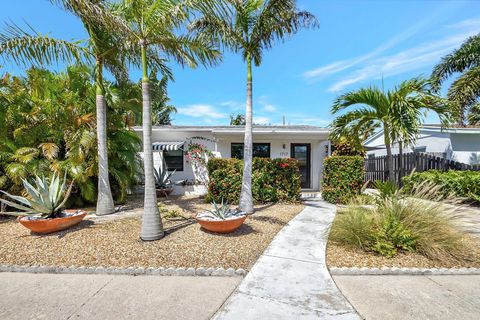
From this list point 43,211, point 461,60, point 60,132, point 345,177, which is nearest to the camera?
point 43,211

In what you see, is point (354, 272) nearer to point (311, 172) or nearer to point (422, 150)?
point (311, 172)

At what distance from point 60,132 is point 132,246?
5.81m

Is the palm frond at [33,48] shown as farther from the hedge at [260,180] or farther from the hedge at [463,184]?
the hedge at [463,184]

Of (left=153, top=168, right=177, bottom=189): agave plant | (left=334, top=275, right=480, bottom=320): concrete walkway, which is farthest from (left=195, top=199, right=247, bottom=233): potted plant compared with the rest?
(left=153, top=168, right=177, bottom=189): agave plant

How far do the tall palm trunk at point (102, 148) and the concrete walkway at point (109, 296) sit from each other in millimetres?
3451

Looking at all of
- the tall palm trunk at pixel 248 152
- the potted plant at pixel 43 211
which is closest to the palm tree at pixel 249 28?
the tall palm trunk at pixel 248 152

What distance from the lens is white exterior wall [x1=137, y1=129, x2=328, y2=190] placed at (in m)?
12.0

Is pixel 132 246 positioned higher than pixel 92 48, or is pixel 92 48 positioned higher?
pixel 92 48

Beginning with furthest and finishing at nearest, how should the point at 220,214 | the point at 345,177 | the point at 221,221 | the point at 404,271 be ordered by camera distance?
the point at 345,177 < the point at 220,214 < the point at 221,221 < the point at 404,271

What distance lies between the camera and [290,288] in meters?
3.34

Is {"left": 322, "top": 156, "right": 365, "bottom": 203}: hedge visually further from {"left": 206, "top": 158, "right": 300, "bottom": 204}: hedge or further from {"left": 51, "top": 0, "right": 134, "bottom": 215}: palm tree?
{"left": 51, "top": 0, "right": 134, "bottom": 215}: palm tree

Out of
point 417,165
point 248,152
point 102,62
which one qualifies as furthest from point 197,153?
point 417,165

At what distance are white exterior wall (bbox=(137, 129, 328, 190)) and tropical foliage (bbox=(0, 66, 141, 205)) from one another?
3.03 meters

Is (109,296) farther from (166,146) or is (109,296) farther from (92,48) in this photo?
(166,146)
